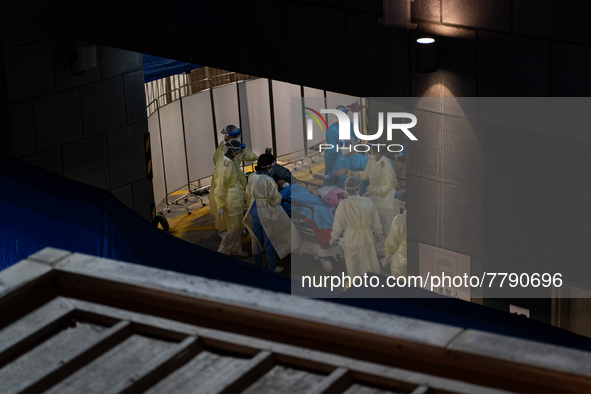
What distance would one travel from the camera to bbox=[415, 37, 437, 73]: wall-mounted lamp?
794cm

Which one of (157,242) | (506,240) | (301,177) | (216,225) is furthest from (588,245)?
(301,177)

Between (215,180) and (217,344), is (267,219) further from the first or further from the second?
(217,344)

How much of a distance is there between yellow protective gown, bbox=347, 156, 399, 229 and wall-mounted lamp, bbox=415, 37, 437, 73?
13.4 ft

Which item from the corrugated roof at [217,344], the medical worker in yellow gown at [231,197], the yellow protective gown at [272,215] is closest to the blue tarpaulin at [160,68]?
the medical worker in yellow gown at [231,197]

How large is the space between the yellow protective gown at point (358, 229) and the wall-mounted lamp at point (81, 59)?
12.5 ft

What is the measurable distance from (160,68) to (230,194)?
229cm

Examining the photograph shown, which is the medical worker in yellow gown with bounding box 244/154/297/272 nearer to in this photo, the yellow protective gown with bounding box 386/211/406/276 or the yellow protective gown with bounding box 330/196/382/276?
the yellow protective gown with bounding box 330/196/382/276

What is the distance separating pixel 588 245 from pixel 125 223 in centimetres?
398

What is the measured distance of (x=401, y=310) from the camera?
21.8ft

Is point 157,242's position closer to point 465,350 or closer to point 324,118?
point 465,350

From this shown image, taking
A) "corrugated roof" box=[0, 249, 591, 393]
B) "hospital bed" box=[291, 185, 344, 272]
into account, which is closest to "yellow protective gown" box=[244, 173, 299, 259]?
"hospital bed" box=[291, 185, 344, 272]

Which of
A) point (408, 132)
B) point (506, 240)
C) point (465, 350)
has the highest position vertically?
point (465, 350)

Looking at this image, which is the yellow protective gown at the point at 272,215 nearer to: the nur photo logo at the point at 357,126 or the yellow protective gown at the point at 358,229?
the nur photo logo at the point at 357,126

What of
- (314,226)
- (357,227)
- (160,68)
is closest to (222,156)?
(160,68)
